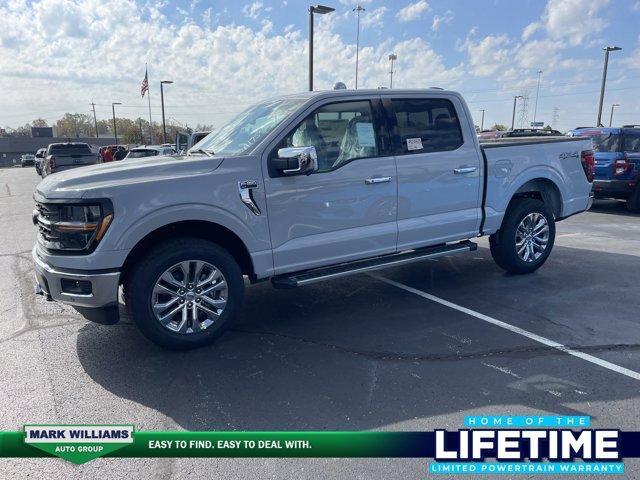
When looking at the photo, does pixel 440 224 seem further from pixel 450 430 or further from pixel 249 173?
pixel 450 430

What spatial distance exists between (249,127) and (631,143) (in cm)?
1072

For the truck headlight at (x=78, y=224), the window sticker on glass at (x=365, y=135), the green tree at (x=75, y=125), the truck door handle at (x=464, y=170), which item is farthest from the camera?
the green tree at (x=75, y=125)

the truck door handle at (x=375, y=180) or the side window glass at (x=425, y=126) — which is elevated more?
the side window glass at (x=425, y=126)

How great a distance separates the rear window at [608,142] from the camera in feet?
38.7

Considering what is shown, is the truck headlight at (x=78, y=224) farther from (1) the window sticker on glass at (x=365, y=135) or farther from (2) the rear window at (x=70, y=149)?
(2) the rear window at (x=70, y=149)

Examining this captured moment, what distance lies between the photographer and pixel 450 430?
3.10 metres

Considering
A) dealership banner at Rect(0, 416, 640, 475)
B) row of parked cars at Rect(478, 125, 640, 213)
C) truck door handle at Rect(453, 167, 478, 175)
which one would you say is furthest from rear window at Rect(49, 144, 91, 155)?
dealership banner at Rect(0, 416, 640, 475)

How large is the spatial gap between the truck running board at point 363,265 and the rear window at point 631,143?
844cm

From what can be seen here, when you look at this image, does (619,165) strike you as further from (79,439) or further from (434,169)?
(79,439)

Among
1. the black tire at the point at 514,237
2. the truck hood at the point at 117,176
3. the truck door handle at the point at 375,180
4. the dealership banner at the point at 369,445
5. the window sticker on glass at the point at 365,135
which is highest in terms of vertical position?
the window sticker on glass at the point at 365,135

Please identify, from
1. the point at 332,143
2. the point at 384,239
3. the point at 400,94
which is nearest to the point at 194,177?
the point at 332,143

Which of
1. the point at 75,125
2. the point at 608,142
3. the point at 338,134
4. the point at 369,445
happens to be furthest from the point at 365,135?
the point at 75,125

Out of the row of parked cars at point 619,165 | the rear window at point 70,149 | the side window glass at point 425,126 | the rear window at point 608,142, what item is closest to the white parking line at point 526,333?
→ the side window glass at point 425,126

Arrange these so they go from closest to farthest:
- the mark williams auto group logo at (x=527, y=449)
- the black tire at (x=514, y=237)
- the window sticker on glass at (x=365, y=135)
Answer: the mark williams auto group logo at (x=527, y=449) < the window sticker on glass at (x=365, y=135) < the black tire at (x=514, y=237)
